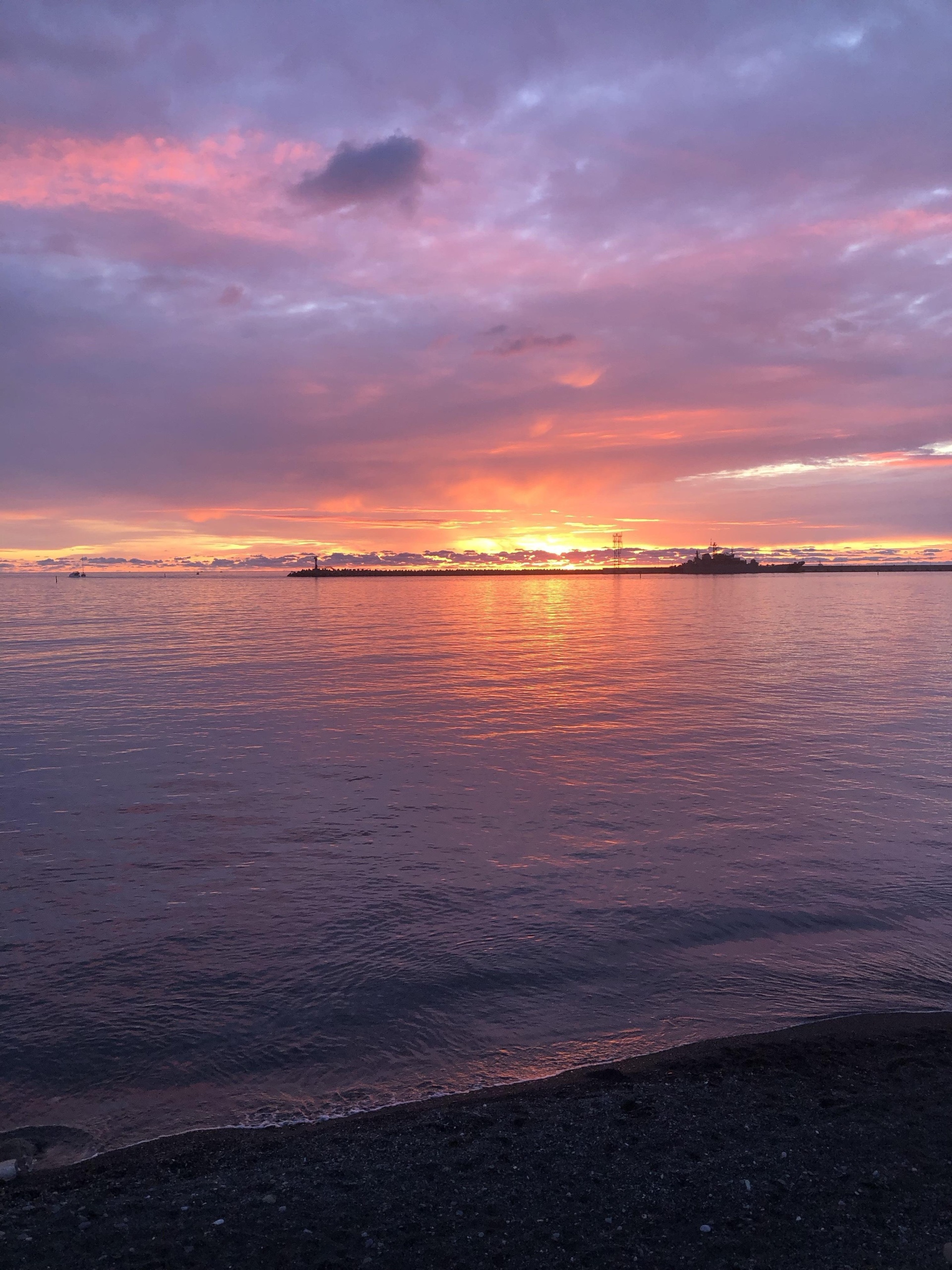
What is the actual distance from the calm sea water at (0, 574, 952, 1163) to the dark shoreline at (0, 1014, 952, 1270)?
83cm

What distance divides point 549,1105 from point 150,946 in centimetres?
598

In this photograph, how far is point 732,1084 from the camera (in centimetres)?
697

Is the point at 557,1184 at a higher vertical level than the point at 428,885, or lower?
higher

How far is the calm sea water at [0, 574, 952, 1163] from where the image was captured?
797cm

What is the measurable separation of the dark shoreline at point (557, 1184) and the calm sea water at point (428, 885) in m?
0.83

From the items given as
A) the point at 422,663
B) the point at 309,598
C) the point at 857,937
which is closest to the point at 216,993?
the point at 857,937

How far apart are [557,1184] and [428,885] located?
6703 millimetres

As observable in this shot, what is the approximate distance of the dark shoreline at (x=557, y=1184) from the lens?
4953 millimetres

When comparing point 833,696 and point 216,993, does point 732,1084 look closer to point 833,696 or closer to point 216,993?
point 216,993

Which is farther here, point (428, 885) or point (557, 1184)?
point (428, 885)

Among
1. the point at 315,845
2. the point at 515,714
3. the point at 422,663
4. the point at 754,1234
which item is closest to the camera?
the point at 754,1234

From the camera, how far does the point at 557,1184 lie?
5.57m

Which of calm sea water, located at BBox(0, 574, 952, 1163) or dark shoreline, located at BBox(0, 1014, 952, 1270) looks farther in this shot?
calm sea water, located at BBox(0, 574, 952, 1163)

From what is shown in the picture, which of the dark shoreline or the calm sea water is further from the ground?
the dark shoreline
